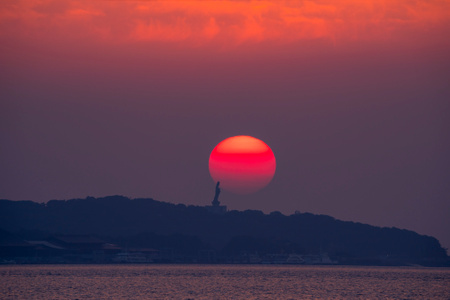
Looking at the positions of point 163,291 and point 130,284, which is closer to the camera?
point 163,291

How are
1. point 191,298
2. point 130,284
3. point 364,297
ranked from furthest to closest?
point 130,284 → point 364,297 → point 191,298

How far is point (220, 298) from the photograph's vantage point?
377 feet

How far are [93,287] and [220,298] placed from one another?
28659 millimetres

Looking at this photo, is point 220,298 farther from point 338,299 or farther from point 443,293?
point 443,293

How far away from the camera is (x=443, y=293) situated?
137125 mm

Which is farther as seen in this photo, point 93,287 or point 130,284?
point 130,284

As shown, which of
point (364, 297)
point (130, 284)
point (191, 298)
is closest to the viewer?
point (191, 298)

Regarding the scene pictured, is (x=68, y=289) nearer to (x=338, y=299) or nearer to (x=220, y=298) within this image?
(x=220, y=298)

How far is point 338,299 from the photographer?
116938 mm

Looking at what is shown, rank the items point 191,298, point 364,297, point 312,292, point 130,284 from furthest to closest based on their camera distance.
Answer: point 130,284, point 312,292, point 364,297, point 191,298

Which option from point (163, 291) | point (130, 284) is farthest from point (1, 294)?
point (130, 284)

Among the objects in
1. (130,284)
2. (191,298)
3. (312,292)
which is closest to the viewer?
(191,298)

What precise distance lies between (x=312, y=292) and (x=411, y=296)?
15210 mm

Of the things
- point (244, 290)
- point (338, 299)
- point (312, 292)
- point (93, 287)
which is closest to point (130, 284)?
point (93, 287)
